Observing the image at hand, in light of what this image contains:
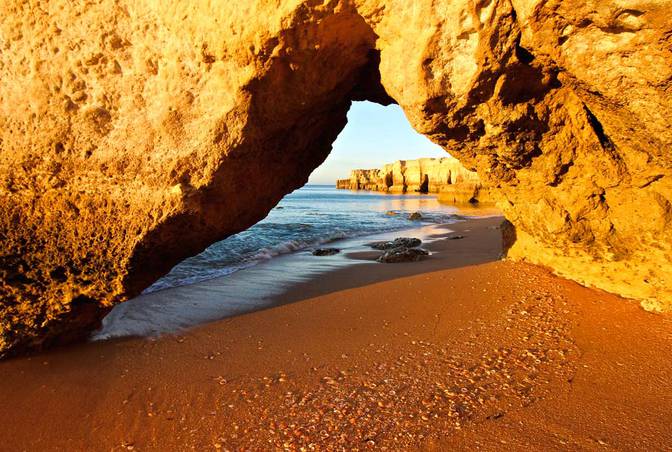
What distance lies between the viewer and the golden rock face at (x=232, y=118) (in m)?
2.76

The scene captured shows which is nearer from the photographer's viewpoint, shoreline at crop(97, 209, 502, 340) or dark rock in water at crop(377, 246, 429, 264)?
shoreline at crop(97, 209, 502, 340)

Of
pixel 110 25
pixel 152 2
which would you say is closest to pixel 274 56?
pixel 152 2

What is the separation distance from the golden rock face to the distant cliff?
3076cm

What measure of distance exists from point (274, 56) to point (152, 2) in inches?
44.6

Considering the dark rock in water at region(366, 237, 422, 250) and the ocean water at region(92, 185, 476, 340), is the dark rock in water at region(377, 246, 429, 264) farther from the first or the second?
the dark rock in water at region(366, 237, 422, 250)

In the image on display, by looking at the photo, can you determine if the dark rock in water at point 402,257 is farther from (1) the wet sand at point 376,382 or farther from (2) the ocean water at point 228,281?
(1) the wet sand at point 376,382

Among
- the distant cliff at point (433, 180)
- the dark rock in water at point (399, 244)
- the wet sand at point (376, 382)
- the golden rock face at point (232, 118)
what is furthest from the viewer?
the distant cliff at point (433, 180)

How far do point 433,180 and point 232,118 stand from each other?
4867 cm

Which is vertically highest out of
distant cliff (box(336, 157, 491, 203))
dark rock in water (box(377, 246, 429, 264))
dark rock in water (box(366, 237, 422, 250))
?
distant cliff (box(336, 157, 491, 203))

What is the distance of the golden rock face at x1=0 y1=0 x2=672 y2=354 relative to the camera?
2764 millimetres

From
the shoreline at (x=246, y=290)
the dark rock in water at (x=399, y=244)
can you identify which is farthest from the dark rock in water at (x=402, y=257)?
the dark rock in water at (x=399, y=244)

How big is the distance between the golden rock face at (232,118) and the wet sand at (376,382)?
79 centimetres

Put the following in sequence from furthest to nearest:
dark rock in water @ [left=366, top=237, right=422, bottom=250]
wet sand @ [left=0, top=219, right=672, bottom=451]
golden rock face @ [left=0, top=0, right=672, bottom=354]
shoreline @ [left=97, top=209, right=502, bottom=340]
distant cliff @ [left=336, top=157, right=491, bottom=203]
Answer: distant cliff @ [left=336, top=157, right=491, bottom=203]
dark rock in water @ [left=366, top=237, right=422, bottom=250]
shoreline @ [left=97, top=209, right=502, bottom=340]
golden rock face @ [left=0, top=0, right=672, bottom=354]
wet sand @ [left=0, top=219, right=672, bottom=451]

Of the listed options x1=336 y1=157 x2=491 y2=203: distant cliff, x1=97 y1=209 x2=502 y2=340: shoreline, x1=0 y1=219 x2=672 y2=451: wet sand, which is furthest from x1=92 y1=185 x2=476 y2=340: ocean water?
x1=336 y1=157 x2=491 y2=203: distant cliff
